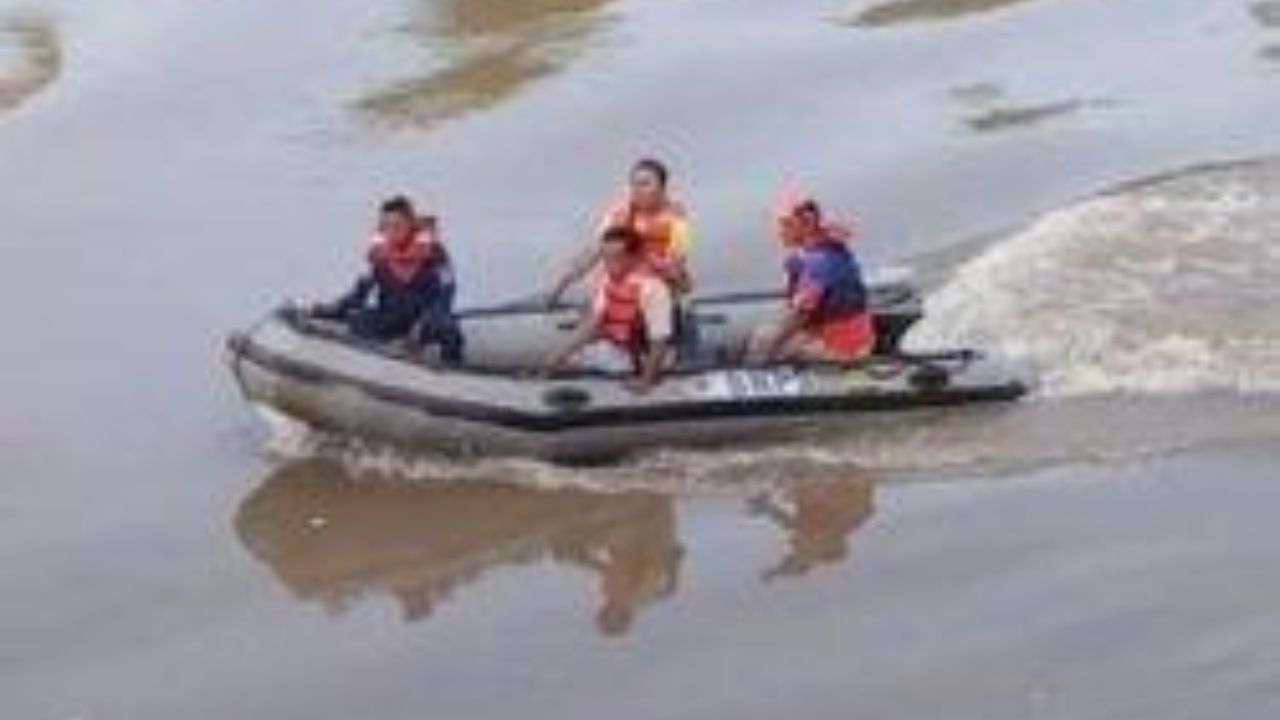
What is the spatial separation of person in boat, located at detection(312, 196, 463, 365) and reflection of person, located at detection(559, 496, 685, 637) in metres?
1.33

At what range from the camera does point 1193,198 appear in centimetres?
1662

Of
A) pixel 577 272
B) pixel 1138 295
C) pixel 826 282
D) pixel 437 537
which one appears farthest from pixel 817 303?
pixel 437 537

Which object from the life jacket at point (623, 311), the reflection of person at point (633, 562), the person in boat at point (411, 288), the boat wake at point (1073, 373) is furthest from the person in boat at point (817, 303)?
the person in boat at point (411, 288)

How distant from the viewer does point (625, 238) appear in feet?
44.8

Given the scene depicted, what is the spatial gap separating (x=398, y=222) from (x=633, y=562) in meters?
2.15

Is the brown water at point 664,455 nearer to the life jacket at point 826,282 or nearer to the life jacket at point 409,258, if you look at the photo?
the life jacket at point 826,282

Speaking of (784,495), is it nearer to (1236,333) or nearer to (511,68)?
(1236,333)

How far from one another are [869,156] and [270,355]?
17.8 ft

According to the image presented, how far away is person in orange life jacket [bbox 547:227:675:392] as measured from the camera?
1367 centimetres

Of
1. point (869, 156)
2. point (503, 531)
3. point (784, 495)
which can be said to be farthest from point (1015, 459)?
point (869, 156)

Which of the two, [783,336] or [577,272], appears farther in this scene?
[577,272]

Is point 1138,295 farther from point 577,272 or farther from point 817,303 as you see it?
point 577,272

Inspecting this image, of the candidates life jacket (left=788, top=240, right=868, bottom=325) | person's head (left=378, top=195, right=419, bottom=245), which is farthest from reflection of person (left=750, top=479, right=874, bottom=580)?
person's head (left=378, top=195, right=419, bottom=245)

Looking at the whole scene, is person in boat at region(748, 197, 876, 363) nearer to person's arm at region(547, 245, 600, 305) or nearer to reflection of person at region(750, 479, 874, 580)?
reflection of person at region(750, 479, 874, 580)
